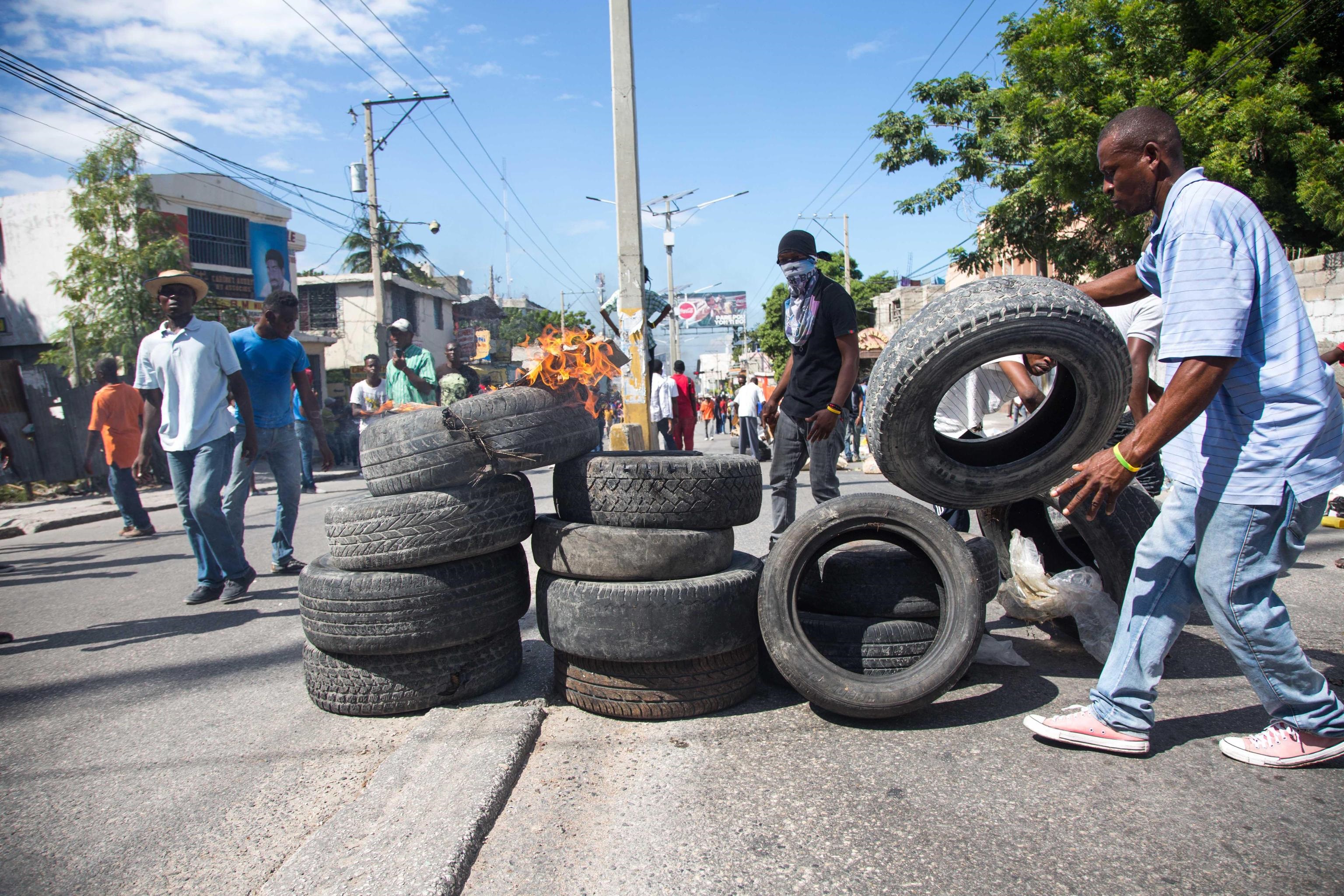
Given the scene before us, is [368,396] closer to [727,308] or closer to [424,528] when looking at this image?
[424,528]

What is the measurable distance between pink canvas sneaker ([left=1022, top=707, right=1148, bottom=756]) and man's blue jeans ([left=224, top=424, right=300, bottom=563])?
16.5ft

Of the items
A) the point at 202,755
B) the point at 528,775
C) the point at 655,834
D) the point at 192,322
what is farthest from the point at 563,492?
the point at 192,322

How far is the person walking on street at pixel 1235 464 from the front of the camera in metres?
2.43

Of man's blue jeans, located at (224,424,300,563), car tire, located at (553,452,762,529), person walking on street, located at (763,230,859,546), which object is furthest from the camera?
man's blue jeans, located at (224,424,300,563)

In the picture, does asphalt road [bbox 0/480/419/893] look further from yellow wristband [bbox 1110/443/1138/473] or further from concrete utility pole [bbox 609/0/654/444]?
concrete utility pole [bbox 609/0/654/444]

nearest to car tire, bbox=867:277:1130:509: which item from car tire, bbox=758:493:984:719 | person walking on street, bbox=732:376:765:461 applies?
car tire, bbox=758:493:984:719

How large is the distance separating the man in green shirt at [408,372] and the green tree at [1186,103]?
1041 centimetres

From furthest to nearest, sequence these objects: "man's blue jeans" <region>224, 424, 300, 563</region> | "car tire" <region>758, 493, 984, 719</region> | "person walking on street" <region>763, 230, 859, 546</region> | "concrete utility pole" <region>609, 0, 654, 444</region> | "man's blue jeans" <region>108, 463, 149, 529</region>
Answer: "concrete utility pole" <region>609, 0, 654, 444</region>, "man's blue jeans" <region>108, 463, 149, 529</region>, "man's blue jeans" <region>224, 424, 300, 563</region>, "person walking on street" <region>763, 230, 859, 546</region>, "car tire" <region>758, 493, 984, 719</region>

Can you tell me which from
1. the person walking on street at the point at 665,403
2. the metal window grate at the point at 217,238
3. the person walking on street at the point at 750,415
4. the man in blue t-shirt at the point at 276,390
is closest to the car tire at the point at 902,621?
the man in blue t-shirt at the point at 276,390

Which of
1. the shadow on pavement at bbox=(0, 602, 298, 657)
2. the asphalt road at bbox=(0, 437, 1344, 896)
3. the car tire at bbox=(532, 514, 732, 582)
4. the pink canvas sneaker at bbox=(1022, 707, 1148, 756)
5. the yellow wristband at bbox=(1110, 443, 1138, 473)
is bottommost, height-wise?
the shadow on pavement at bbox=(0, 602, 298, 657)

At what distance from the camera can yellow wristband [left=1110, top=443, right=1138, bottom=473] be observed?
245cm

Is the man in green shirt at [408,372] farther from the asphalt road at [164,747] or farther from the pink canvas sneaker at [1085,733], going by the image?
the pink canvas sneaker at [1085,733]

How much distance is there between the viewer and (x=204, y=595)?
17.6 feet

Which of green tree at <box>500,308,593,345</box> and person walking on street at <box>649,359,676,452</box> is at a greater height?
green tree at <box>500,308,593,345</box>
